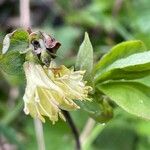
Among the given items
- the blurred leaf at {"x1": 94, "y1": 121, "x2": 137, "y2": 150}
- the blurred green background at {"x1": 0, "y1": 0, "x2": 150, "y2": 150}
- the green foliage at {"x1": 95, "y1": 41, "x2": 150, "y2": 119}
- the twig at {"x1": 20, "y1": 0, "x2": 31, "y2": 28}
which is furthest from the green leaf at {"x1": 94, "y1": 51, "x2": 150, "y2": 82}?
the twig at {"x1": 20, "y1": 0, "x2": 31, "y2": 28}

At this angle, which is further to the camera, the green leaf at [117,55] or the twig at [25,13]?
the twig at [25,13]

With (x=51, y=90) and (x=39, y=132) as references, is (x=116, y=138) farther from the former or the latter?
(x=51, y=90)

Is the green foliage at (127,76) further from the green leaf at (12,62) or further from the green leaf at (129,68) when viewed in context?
the green leaf at (12,62)

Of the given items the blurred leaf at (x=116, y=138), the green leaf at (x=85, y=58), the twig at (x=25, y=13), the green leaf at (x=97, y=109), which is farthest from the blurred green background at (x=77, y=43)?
the green leaf at (x=85, y=58)

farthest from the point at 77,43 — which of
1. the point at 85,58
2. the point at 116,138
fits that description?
the point at 85,58

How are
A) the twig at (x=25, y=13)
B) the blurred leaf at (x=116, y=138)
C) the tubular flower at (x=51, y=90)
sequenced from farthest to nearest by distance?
the twig at (x=25, y=13)
the blurred leaf at (x=116, y=138)
the tubular flower at (x=51, y=90)
